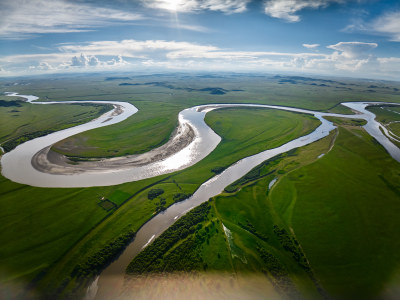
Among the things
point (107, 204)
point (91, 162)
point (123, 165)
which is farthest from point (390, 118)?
point (91, 162)

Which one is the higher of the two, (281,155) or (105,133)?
(281,155)

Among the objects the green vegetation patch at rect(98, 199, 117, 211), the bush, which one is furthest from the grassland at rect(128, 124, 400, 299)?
the green vegetation patch at rect(98, 199, 117, 211)

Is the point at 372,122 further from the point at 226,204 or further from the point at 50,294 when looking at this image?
the point at 50,294

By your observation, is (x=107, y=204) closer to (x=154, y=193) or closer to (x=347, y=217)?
(x=154, y=193)

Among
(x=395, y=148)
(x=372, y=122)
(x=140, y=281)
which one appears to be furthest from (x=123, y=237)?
(x=372, y=122)

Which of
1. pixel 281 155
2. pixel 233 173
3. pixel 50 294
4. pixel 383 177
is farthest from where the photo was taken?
pixel 281 155

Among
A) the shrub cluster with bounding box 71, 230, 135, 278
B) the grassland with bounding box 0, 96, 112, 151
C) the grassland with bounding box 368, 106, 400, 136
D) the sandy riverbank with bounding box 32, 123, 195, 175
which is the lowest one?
the grassland with bounding box 0, 96, 112, 151

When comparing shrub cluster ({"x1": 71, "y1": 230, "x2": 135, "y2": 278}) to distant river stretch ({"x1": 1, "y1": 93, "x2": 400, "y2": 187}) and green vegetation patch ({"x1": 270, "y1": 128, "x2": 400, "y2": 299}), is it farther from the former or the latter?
green vegetation patch ({"x1": 270, "y1": 128, "x2": 400, "y2": 299})

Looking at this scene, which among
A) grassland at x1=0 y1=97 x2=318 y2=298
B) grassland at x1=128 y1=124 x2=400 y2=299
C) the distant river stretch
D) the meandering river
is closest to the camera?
grassland at x1=128 y1=124 x2=400 y2=299

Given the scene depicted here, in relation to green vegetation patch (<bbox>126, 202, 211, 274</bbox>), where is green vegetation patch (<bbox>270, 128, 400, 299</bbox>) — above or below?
above
